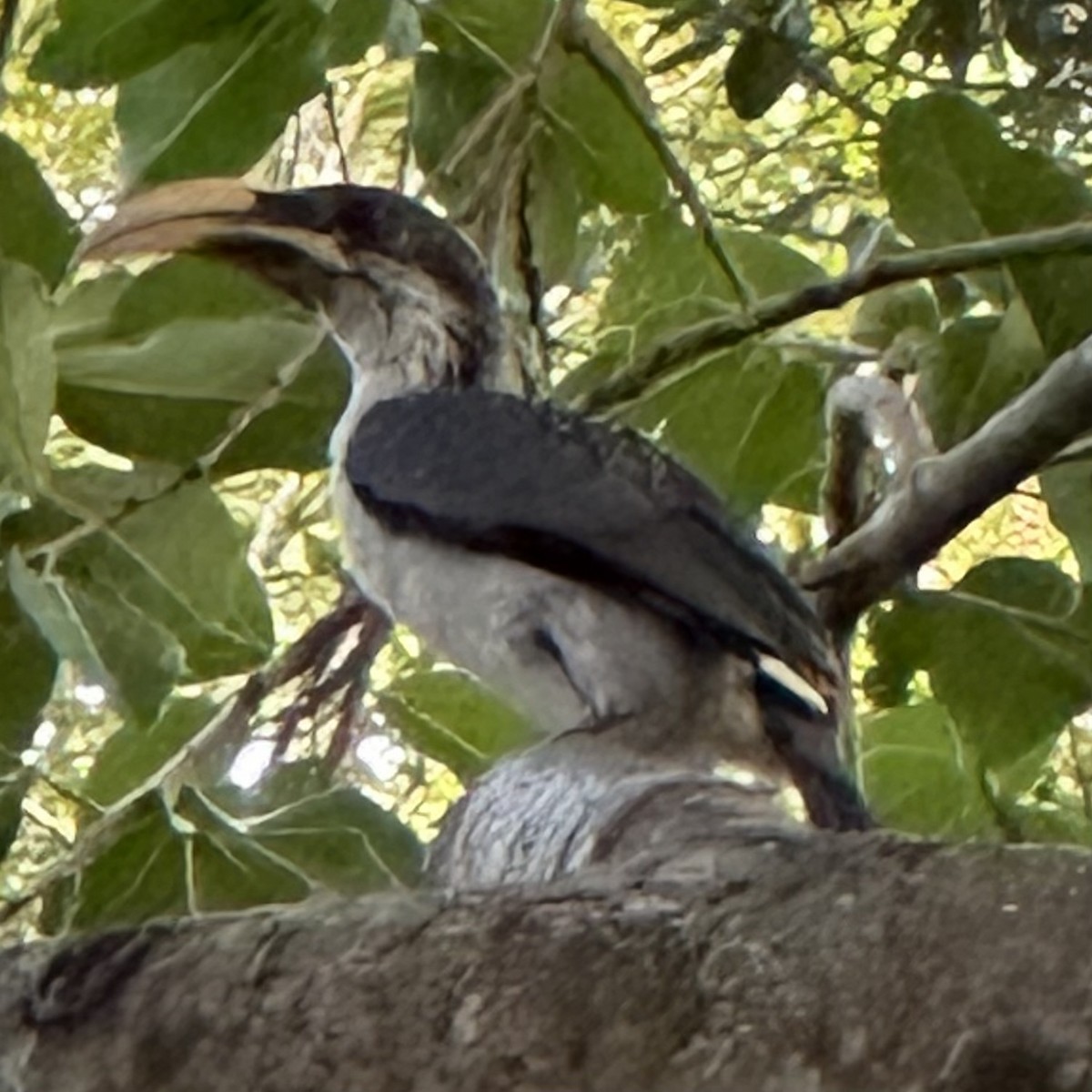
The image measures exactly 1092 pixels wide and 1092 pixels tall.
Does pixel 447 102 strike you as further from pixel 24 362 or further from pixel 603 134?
pixel 24 362

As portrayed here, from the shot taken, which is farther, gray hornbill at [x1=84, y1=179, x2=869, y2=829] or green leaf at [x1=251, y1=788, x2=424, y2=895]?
gray hornbill at [x1=84, y1=179, x2=869, y2=829]

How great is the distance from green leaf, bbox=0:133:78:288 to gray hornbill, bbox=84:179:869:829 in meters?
0.23

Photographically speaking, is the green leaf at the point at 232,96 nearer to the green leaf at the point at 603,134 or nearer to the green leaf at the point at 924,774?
the green leaf at the point at 603,134

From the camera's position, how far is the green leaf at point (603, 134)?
3.86 ft

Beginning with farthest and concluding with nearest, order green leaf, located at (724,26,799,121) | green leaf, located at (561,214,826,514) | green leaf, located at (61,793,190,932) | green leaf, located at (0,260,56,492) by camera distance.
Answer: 1. green leaf, located at (724,26,799,121)
2. green leaf, located at (561,214,826,514)
3. green leaf, located at (61,793,190,932)
4. green leaf, located at (0,260,56,492)

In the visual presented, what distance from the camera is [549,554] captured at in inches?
50.6

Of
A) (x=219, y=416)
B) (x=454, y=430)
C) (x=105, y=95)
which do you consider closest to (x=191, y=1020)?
(x=219, y=416)

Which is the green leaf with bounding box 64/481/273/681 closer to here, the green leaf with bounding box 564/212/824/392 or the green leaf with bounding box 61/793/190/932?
Result: the green leaf with bounding box 61/793/190/932

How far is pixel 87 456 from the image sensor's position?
Result: 1.46 metres

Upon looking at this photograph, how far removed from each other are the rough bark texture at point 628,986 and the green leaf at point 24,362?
1.33ft

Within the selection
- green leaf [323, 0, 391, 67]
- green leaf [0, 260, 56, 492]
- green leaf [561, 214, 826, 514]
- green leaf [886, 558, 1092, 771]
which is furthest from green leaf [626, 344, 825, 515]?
green leaf [0, 260, 56, 492]

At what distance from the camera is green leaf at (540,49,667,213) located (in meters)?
1.18

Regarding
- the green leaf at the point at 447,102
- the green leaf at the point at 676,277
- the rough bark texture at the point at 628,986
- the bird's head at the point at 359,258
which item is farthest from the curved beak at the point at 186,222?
the rough bark texture at the point at 628,986

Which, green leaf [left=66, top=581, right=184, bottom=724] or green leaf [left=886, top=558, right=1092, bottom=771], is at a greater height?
green leaf [left=66, top=581, right=184, bottom=724]
